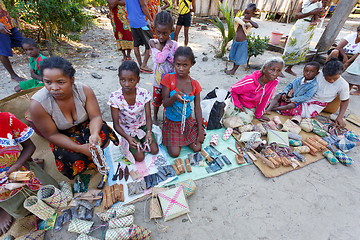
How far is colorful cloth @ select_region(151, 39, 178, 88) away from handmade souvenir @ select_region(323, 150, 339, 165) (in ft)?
8.68

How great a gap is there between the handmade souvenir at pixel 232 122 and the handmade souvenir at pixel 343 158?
4.69 feet

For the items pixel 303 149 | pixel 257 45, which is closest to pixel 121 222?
→ pixel 303 149

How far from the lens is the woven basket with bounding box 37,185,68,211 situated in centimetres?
170

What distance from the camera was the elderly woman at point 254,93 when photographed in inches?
111

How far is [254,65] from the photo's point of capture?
5324mm

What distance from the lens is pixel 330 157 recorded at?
2600 millimetres

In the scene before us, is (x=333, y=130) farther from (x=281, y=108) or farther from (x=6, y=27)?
(x=6, y=27)

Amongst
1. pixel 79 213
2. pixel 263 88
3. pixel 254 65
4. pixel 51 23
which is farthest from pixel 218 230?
pixel 51 23

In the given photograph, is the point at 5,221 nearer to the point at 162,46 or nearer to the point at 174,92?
the point at 174,92

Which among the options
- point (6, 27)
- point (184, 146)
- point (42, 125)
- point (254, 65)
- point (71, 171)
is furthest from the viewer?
point (254, 65)

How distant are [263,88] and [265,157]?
1.19 meters

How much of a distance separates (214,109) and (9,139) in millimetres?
2483

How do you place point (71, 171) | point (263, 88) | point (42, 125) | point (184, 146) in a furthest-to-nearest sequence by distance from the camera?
point (263, 88)
point (184, 146)
point (71, 171)
point (42, 125)

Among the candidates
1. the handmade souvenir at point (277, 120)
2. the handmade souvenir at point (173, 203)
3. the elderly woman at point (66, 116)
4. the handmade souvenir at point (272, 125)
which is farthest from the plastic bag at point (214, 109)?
the elderly woman at point (66, 116)
